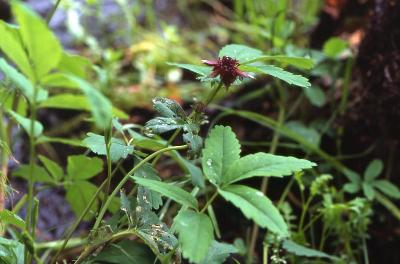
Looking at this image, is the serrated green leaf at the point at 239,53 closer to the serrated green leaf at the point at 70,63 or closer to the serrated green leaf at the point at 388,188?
the serrated green leaf at the point at 70,63

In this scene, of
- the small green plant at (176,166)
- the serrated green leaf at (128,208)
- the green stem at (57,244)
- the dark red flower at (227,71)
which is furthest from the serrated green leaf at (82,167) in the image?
the dark red flower at (227,71)

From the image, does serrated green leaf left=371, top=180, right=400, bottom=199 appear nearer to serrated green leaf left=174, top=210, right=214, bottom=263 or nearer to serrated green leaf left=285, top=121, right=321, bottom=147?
serrated green leaf left=285, top=121, right=321, bottom=147

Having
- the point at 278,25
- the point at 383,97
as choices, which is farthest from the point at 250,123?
the point at 383,97

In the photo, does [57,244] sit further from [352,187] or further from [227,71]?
[352,187]

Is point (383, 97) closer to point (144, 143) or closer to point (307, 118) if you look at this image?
point (307, 118)

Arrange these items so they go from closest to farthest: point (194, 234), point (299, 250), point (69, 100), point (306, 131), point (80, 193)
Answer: point (194, 234), point (69, 100), point (299, 250), point (80, 193), point (306, 131)

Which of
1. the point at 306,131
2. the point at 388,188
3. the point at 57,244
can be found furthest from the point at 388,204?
the point at 57,244

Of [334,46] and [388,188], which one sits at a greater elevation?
[334,46]
